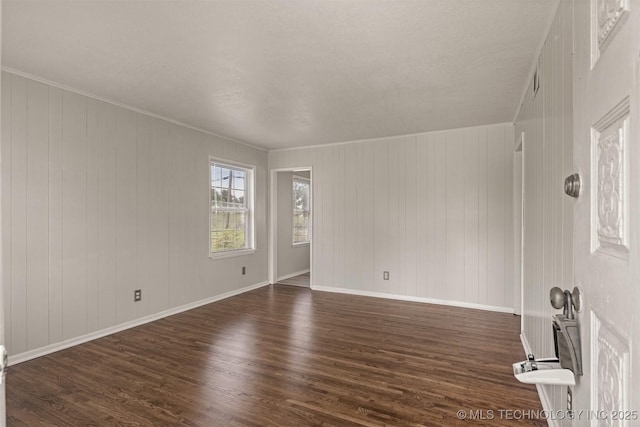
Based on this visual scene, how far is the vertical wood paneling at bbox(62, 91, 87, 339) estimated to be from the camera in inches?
129

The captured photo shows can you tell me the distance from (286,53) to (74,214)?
2.55 m

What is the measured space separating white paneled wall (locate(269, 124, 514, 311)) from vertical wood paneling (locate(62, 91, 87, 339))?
10.7 ft

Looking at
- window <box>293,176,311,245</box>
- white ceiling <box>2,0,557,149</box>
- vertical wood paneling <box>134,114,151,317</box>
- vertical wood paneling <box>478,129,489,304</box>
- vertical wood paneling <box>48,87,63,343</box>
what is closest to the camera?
white ceiling <box>2,0,557,149</box>

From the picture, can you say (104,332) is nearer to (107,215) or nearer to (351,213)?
(107,215)

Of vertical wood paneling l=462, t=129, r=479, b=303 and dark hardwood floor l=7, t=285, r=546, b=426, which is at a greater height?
vertical wood paneling l=462, t=129, r=479, b=303

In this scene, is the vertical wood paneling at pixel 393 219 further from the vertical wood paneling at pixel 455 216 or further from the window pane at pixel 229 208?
the window pane at pixel 229 208

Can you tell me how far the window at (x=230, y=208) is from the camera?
5223 millimetres

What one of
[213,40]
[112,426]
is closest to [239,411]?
[112,426]


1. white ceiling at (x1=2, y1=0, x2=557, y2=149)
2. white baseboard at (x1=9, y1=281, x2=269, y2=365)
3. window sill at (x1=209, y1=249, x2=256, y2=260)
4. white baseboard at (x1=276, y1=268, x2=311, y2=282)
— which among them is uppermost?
white ceiling at (x1=2, y1=0, x2=557, y2=149)

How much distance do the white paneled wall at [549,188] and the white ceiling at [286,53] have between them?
15.4 inches

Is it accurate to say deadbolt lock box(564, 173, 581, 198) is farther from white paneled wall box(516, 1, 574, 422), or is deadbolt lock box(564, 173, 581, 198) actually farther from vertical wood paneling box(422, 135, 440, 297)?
vertical wood paneling box(422, 135, 440, 297)

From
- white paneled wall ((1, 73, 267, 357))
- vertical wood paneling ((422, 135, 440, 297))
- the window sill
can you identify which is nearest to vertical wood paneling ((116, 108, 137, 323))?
white paneled wall ((1, 73, 267, 357))

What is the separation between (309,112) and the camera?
403cm

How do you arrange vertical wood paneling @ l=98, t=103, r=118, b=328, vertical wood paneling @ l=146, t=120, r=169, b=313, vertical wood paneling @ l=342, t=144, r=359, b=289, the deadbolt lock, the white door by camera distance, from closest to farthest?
1. the white door
2. the deadbolt lock
3. vertical wood paneling @ l=98, t=103, r=118, b=328
4. vertical wood paneling @ l=146, t=120, r=169, b=313
5. vertical wood paneling @ l=342, t=144, r=359, b=289
